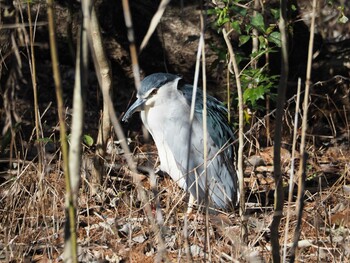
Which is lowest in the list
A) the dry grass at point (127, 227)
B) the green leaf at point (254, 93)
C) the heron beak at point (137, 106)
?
the dry grass at point (127, 227)

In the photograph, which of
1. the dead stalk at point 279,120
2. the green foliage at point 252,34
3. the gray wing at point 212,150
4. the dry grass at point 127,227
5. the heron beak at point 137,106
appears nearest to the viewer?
the dead stalk at point 279,120

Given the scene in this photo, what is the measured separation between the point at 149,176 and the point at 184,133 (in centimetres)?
40

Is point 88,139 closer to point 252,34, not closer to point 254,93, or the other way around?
point 254,93

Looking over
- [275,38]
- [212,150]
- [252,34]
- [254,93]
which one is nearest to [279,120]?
[254,93]

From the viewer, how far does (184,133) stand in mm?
4566

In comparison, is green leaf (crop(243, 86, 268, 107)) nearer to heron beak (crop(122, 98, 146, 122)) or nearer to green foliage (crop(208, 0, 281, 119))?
green foliage (crop(208, 0, 281, 119))

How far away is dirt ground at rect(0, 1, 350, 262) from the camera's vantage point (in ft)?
11.1

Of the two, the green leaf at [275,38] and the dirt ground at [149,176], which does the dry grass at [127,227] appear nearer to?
the dirt ground at [149,176]

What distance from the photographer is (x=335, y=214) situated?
3.86 metres

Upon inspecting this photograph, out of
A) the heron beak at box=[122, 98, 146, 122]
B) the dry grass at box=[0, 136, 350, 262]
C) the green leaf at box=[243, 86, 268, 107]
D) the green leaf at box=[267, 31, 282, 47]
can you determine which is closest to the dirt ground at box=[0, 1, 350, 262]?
the dry grass at box=[0, 136, 350, 262]

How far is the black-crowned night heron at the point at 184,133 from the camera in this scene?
4.34 meters

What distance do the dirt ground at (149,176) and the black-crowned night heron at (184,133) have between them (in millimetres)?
147

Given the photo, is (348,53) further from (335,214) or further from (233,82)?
(335,214)

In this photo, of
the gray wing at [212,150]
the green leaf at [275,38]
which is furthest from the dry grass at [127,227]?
the green leaf at [275,38]
